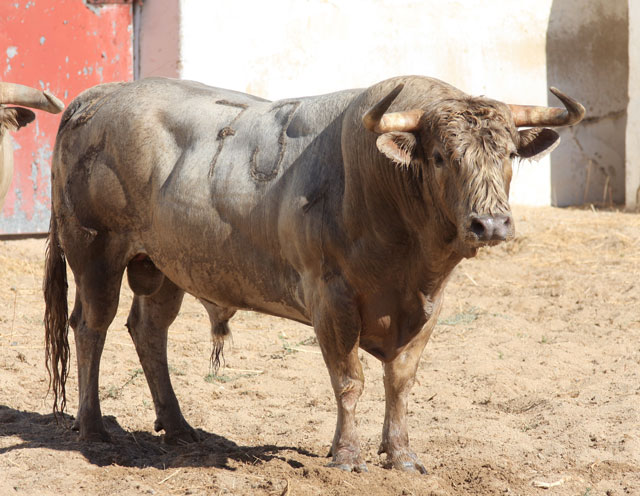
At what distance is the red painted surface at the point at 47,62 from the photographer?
8633 mm

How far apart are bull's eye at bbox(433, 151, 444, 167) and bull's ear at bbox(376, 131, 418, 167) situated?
0.10 m

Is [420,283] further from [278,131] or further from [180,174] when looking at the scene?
[180,174]

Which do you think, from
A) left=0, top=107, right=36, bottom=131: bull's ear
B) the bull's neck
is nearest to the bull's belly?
the bull's neck

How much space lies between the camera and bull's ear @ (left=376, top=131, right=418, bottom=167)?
378 cm

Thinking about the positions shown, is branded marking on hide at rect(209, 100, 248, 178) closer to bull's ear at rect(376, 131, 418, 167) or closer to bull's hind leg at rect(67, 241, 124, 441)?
bull's hind leg at rect(67, 241, 124, 441)

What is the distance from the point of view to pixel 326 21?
31.1 ft

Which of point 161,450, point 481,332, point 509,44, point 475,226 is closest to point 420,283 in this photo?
point 475,226

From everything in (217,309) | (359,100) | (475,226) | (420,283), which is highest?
(359,100)

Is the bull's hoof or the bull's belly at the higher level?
the bull's belly

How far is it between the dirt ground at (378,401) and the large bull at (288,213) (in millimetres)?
261

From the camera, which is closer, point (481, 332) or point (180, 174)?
point (180, 174)

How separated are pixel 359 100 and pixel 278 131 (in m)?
0.56

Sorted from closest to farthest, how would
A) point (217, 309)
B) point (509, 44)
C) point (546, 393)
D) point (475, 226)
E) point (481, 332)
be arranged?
point (475, 226)
point (217, 309)
point (546, 393)
point (481, 332)
point (509, 44)

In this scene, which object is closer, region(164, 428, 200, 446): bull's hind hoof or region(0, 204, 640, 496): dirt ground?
region(0, 204, 640, 496): dirt ground
